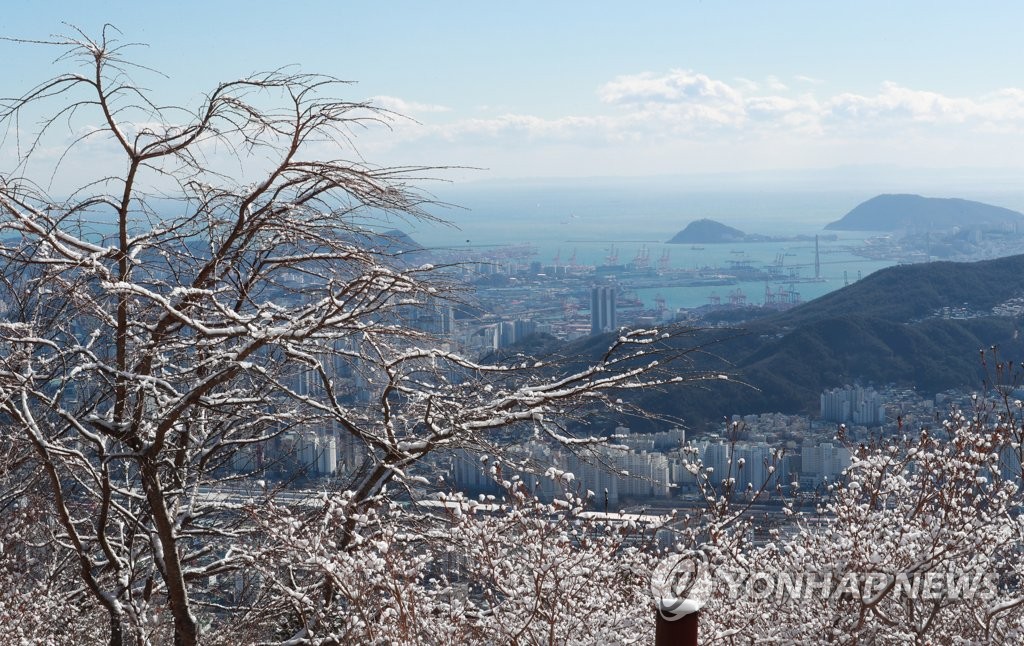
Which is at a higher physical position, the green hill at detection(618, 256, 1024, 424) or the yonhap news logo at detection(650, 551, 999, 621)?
the yonhap news logo at detection(650, 551, 999, 621)

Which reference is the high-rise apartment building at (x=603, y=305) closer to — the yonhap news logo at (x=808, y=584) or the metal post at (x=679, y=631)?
the yonhap news logo at (x=808, y=584)

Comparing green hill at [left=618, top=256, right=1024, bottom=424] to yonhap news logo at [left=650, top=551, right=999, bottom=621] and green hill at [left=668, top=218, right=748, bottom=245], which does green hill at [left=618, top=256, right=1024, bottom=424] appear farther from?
green hill at [left=668, top=218, right=748, bottom=245]

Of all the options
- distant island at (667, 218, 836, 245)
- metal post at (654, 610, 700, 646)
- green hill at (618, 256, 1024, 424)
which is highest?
metal post at (654, 610, 700, 646)

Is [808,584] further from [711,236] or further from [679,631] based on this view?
[711,236]

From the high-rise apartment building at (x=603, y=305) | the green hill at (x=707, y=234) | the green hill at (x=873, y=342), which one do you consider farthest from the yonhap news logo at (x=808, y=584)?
the green hill at (x=707, y=234)

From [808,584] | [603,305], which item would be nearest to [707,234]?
[603,305]

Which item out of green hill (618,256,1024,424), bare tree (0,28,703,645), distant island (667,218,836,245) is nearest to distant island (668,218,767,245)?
distant island (667,218,836,245)

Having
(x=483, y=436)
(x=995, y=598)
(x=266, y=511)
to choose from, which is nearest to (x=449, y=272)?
(x=483, y=436)

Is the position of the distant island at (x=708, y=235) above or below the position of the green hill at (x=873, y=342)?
above
